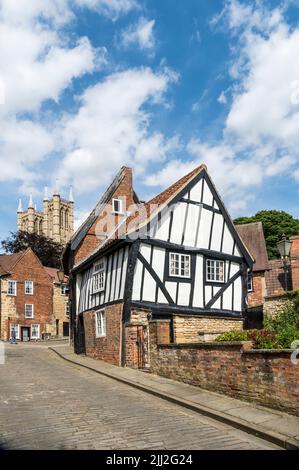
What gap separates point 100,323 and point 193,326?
4342mm

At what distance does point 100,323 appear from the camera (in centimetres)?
2070

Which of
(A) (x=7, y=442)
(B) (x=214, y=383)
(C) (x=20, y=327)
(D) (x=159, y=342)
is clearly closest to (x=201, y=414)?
(B) (x=214, y=383)

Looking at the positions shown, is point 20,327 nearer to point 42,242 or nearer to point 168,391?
point 42,242

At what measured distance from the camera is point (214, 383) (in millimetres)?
11414

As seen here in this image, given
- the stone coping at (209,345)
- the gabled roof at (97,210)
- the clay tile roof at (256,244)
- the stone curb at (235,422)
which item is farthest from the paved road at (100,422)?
the clay tile roof at (256,244)

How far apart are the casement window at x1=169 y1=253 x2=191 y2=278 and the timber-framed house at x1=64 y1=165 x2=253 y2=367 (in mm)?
42

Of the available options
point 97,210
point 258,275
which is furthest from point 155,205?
point 258,275

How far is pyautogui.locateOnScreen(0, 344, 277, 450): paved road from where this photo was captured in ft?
23.8

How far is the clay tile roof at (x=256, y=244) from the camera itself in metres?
29.9

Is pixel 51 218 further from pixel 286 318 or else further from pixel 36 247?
pixel 286 318

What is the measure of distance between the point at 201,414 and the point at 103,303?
11012 millimetres

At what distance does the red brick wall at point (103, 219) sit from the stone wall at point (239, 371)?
13.6m

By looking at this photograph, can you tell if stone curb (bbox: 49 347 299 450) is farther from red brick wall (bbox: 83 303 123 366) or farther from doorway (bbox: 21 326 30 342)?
doorway (bbox: 21 326 30 342)

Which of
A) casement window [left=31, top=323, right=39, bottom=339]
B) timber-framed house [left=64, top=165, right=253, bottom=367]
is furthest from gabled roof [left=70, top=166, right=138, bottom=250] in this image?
casement window [left=31, top=323, right=39, bottom=339]
